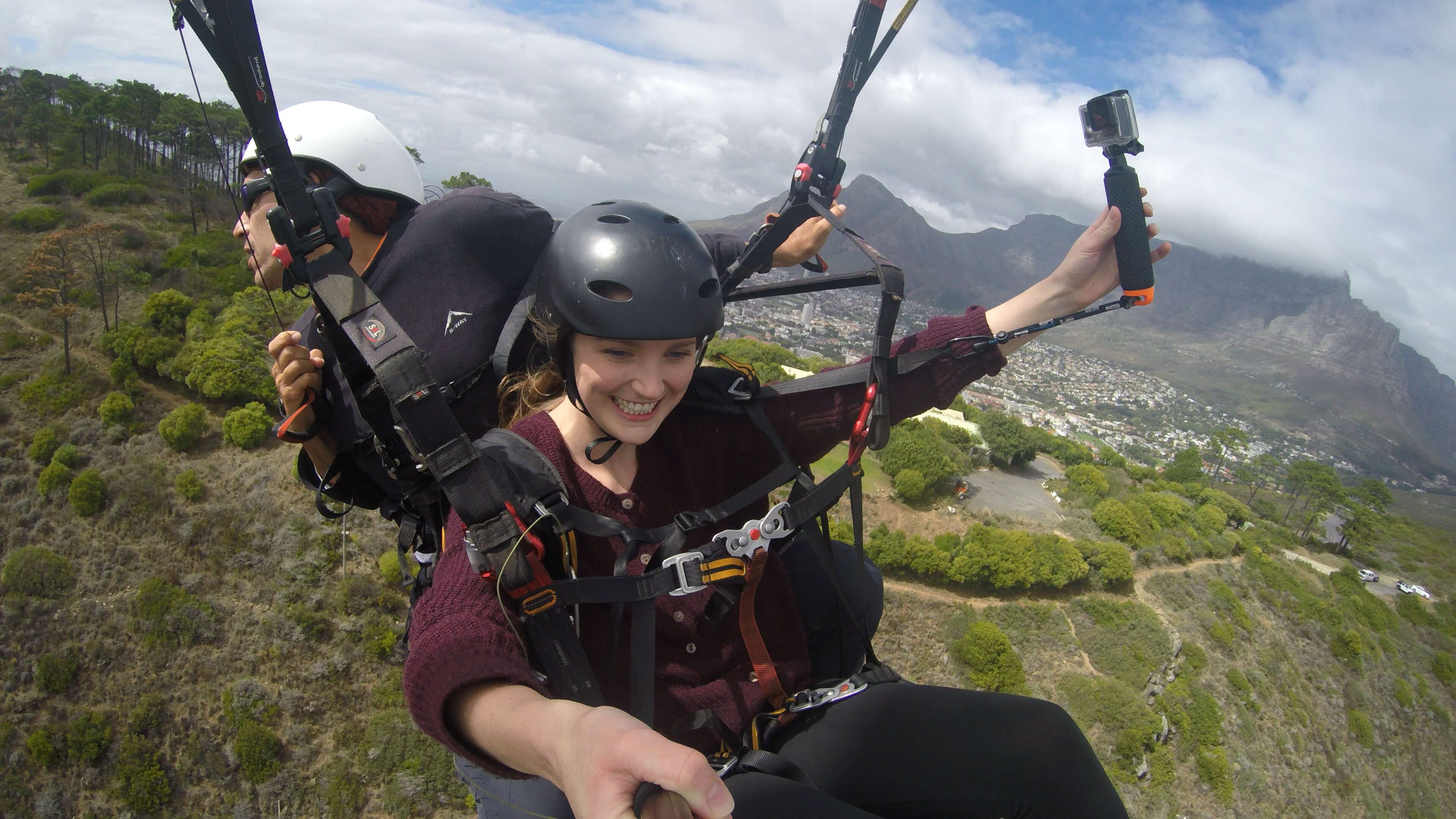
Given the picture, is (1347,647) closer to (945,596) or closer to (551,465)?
(945,596)

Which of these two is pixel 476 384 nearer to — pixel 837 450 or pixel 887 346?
pixel 887 346

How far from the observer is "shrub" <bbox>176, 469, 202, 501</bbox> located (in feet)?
69.2

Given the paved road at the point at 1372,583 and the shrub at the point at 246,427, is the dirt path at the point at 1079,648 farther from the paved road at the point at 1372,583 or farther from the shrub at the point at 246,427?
the shrub at the point at 246,427

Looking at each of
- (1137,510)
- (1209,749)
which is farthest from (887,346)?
(1137,510)

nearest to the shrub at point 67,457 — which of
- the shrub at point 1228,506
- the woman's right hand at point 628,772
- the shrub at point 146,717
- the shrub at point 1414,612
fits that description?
the shrub at point 146,717

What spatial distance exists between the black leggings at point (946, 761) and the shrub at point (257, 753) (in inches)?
732

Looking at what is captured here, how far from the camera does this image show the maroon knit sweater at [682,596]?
1643mm

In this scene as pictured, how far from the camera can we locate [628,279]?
2.17 m

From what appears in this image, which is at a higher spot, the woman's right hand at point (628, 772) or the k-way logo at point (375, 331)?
the k-way logo at point (375, 331)

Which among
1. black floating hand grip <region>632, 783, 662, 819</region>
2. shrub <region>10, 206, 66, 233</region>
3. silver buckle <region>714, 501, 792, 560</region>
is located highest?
silver buckle <region>714, 501, 792, 560</region>

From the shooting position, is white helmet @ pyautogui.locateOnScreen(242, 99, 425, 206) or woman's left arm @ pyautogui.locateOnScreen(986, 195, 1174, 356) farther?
white helmet @ pyautogui.locateOnScreen(242, 99, 425, 206)

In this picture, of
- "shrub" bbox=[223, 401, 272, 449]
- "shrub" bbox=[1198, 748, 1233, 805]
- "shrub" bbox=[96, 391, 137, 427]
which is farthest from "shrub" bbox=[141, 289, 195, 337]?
"shrub" bbox=[1198, 748, 1233, 805]

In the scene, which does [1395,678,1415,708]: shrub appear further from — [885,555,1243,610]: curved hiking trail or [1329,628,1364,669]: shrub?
[885,555,1243,610]: curved hiking trail

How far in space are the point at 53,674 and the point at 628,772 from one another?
24.2 meters
